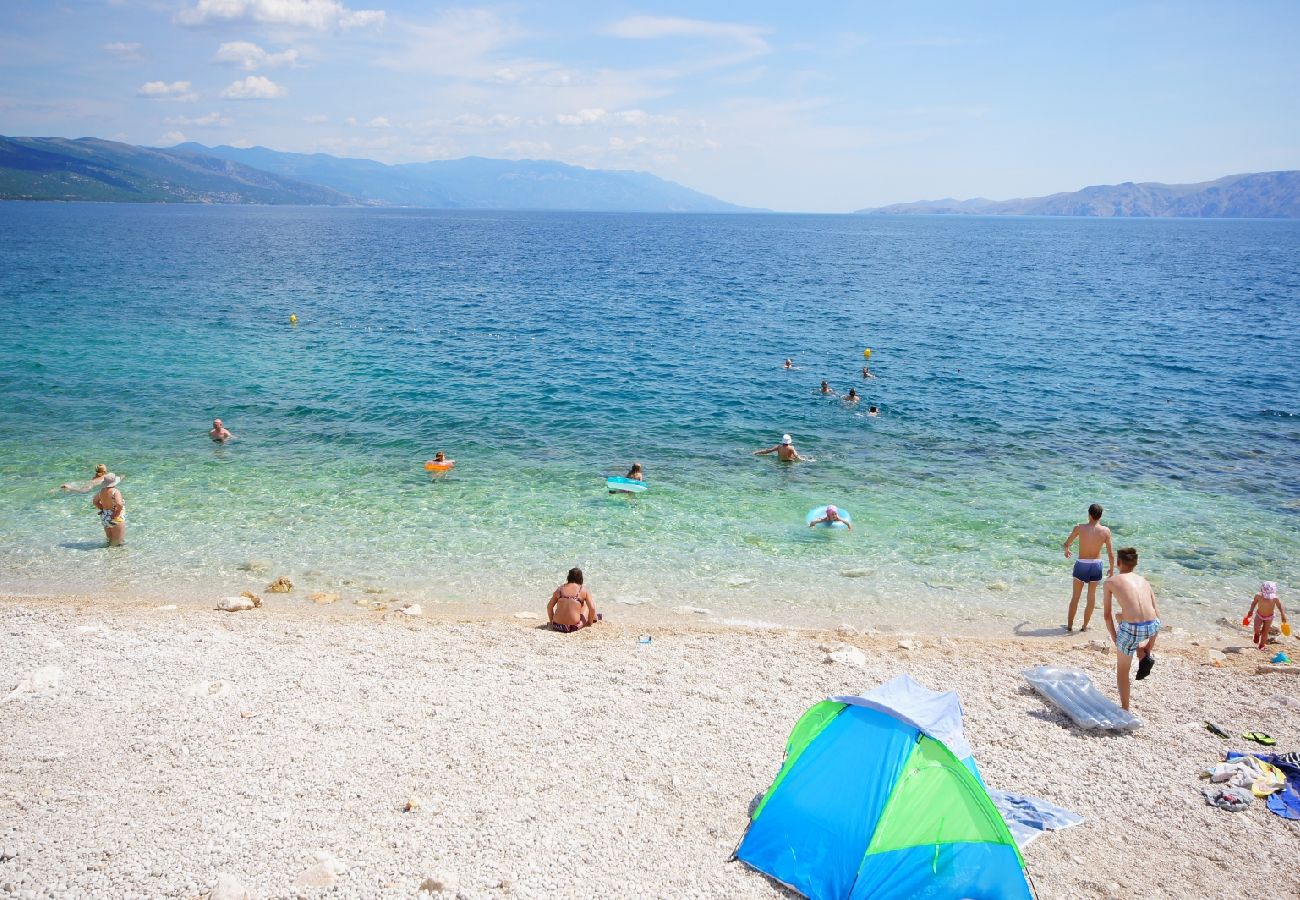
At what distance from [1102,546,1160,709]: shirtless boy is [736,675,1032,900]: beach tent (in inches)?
152

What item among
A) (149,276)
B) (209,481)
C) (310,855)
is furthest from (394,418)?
(149,276)

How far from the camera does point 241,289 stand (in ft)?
209

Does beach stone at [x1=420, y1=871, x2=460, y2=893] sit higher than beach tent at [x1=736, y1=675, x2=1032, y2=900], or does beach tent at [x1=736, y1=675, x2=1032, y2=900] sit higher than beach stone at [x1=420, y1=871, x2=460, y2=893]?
beach tent at [x1=736, y1=675, x2=1032, y2=900]

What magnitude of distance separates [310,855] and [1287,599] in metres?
19.8

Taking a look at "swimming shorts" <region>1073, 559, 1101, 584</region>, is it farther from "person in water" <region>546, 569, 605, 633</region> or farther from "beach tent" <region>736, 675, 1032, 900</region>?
"person in water" <region>546, 569, 605, 633</region>

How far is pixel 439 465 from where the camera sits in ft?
80.1

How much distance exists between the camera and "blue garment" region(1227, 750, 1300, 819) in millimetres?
9398

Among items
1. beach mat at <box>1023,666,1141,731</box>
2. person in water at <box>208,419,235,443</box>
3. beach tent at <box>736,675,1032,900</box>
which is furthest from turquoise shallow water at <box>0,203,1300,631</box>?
beach tent at <box>736,675,1032,900</box>

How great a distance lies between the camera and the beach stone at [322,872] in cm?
796

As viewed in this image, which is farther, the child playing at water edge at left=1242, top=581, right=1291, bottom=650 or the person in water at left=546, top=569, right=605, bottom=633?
the person in water at left=546, top=569, right=605, bottom=633

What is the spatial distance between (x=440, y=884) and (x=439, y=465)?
1752 cm

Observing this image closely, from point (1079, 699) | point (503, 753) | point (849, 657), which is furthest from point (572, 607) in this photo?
point (1079, 699)

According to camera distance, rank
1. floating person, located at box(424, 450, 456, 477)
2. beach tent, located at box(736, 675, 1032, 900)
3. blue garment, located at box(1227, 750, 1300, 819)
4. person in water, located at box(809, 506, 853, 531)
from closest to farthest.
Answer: beach tent, located at box(736, 675, 1032, 900), blue garment, located at box(1227, 750, 1300, 819), person in water, located at box(809, 506, 853, 531), floating person, located at box(424, 450, 456, 477)

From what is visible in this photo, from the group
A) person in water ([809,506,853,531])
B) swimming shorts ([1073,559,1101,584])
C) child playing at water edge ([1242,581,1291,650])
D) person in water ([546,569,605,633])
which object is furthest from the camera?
person in water ([809,506,853,531])
